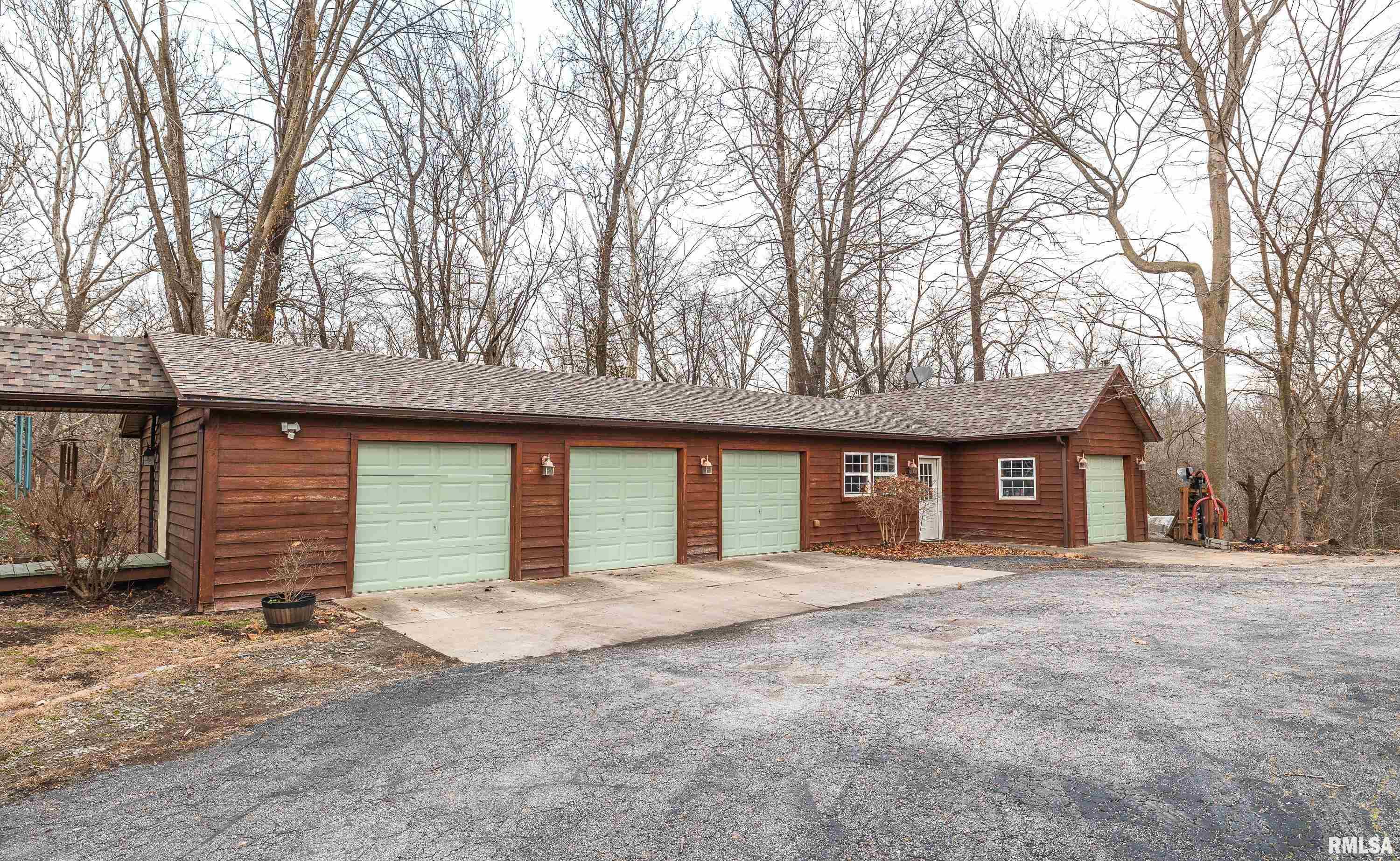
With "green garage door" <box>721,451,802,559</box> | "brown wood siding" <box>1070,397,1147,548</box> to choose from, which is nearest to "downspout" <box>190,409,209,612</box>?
"green garage door" <box>721,451,802,559</box>

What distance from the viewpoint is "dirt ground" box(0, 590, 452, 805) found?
3953mm

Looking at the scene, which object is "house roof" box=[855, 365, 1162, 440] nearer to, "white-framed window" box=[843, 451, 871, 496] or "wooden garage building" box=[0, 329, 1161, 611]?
"wooden garage building" box=[0, 329, 1161, 611]

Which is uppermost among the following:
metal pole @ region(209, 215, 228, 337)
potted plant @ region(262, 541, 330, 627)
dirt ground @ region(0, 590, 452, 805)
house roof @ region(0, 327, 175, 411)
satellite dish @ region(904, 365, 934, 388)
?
metal pole @ region(209, 215, 228, 337)

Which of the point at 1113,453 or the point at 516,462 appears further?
the point at 1113,453

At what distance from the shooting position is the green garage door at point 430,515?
8547 millimetres

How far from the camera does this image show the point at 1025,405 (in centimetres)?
1471

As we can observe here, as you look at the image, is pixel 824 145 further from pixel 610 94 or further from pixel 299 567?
pixel 299 567

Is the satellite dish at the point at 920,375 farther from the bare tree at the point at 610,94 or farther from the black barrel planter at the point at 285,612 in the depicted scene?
the black barrel planter at the point at 285,612

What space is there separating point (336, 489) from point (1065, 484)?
12016 mm

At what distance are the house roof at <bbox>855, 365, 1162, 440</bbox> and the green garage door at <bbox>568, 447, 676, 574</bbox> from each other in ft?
21.8

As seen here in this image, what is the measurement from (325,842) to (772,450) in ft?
32.8

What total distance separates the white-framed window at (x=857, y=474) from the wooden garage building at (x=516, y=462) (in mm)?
41

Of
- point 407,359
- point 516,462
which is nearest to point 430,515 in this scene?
point 516,462

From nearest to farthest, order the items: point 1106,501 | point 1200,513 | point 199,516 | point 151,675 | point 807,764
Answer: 1. point 807,764
2. point 151,675
3. point 199,516
4. point 1200,513
5. point 1106,501
